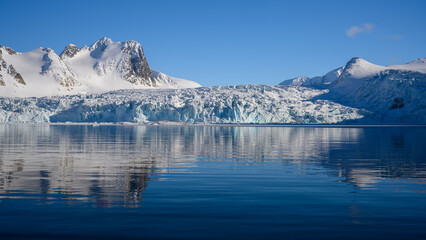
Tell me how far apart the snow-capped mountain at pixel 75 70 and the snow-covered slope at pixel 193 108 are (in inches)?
1221

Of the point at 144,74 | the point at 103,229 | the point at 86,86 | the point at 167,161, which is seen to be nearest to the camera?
the point at 103,229

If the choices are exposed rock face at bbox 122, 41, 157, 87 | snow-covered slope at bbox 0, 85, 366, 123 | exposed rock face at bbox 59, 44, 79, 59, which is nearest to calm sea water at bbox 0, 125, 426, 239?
snow-covered slope at bbox 0, 85, 366, 123

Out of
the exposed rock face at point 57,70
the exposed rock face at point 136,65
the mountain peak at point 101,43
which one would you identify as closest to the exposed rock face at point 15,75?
the exposed rock face at point 57,70

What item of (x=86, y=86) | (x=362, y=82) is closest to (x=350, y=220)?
(x=362, y=82)

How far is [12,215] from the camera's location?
19.5 ft

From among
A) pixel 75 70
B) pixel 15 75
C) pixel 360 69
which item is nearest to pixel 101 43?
pixel 75 70

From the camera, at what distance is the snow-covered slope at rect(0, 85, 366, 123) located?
188 feet

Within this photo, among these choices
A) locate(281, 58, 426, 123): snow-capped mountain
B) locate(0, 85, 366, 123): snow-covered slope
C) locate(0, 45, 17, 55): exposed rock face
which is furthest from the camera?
locate(0, 45, 17, 55): exposed rock face

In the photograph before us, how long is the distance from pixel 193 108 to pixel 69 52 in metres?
80.8

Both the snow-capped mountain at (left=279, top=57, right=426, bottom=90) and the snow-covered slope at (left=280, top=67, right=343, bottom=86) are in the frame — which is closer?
the snow-capped mountain at (left=279, top=57, right=426, bottom=90)

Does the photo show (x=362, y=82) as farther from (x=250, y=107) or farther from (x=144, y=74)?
(x=144, y=74)

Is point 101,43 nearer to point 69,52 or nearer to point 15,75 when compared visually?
point 69,52

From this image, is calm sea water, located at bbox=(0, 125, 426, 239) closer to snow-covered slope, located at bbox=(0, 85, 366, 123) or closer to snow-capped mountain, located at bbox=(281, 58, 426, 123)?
snow-covered slope, located at bbox=(0, 85, 366, 123)

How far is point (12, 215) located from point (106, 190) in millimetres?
2102
